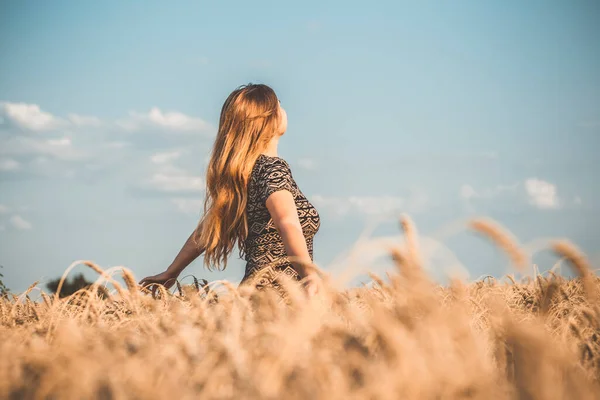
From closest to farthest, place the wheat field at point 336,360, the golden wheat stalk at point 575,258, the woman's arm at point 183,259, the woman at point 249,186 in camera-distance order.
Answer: the wheat field at point 336,360
the golden wheat stalk at point 575,258
the woman at point 249,186
the woman's arm at point 183,259

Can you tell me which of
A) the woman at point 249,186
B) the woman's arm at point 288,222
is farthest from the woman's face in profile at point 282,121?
the woman's arm at point 288,222

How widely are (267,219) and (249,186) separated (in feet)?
0.74

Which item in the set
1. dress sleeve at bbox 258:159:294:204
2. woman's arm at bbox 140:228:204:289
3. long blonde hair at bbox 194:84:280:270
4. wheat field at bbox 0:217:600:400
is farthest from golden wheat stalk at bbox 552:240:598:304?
woman's arm at bbox 140:228:204:289

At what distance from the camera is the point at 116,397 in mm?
1168

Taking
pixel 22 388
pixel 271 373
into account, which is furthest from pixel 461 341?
pixel 22 388

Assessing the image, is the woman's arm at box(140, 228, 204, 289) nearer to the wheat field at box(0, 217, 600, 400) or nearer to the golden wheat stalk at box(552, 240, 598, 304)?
the wheat field at box(0, 217, 600, 400)

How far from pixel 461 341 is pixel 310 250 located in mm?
2686

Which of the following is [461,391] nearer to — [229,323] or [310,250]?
[229,323]

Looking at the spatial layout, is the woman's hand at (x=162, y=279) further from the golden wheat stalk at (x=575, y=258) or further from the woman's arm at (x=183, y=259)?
the golden wheat stalk at (x=575, y=258)

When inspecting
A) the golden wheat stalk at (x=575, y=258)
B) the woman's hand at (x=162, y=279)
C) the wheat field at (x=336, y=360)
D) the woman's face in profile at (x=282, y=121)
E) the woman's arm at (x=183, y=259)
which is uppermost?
the woman's face in profile at (x=282, y=121)

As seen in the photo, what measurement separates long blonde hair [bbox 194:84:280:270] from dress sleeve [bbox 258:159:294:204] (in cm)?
16

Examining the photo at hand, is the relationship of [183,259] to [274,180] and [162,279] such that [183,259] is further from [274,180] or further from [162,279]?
[274,180]

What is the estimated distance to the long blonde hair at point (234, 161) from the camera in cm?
393

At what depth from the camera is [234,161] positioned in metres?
3.92
